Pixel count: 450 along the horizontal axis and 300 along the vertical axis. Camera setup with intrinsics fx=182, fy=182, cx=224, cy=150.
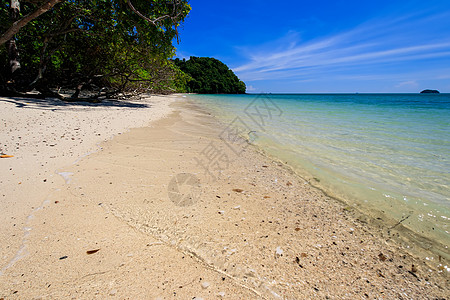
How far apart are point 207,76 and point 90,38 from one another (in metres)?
75.8

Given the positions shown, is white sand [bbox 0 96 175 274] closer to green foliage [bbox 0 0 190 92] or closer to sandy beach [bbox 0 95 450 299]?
sandy beach [bbox 0 95 450 299]

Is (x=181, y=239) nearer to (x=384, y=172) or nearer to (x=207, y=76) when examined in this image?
(x=384, y=172)

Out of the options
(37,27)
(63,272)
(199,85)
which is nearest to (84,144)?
(63,272)

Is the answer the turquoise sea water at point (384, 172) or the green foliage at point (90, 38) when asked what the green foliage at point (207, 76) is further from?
the turquoise sea water at point (384, 172)

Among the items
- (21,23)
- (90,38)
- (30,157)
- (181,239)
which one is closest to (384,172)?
(181,239)

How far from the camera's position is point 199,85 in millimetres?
78000

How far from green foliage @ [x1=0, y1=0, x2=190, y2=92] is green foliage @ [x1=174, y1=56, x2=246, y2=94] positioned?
205 ft

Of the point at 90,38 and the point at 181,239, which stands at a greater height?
the point at 90,38

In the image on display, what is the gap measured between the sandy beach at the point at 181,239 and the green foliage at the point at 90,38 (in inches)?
307

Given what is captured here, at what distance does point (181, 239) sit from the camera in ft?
5.37

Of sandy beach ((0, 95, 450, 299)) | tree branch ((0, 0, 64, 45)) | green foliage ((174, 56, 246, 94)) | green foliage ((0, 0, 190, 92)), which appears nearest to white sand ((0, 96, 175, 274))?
sandy beach ((0, 95, 450, 299))

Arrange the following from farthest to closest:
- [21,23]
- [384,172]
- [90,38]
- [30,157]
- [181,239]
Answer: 1. [90,38]
2. [384,172]
3. [21,23]
4. [30,157]
5. [181,239]

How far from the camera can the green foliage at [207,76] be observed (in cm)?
7750

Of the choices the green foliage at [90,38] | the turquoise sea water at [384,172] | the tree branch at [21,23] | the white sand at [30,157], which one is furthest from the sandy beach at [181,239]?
the green foliage at [90,38]
